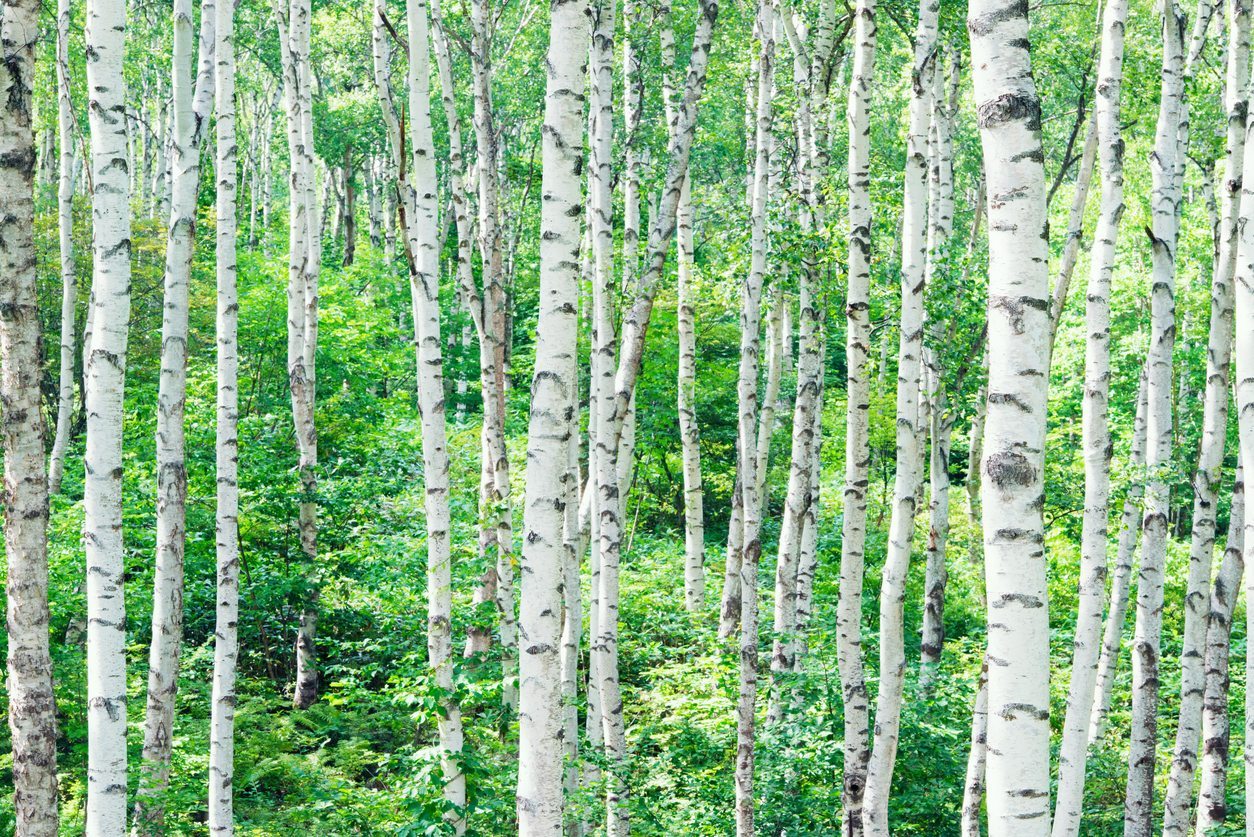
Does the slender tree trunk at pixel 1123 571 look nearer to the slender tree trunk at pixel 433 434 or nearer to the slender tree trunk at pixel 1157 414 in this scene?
the slender tree trunk at pixel 1157 414

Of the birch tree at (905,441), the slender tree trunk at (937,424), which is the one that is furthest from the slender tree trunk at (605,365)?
the slender tree trunk at (937,424)

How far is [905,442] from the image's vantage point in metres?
6.84

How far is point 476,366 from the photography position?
23609mm

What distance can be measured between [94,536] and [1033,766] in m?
3.79

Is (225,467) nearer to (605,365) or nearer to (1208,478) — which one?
(605,365)

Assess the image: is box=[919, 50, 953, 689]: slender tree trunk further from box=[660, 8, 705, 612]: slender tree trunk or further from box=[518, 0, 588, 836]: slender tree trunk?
box=[518, 0, 588, 836]: slender tree trunk

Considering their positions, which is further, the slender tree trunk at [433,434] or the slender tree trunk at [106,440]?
the slender tree trunk at [433,434]

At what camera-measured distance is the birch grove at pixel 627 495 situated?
12.8 ft

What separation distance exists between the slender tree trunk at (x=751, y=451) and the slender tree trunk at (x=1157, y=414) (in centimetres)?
292

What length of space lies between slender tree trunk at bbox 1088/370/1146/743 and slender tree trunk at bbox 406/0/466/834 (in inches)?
190

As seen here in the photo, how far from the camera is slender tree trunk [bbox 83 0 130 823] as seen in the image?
458cm

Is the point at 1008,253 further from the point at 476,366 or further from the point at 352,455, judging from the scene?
the point at 476,366

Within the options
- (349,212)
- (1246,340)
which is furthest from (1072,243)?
(349,212)

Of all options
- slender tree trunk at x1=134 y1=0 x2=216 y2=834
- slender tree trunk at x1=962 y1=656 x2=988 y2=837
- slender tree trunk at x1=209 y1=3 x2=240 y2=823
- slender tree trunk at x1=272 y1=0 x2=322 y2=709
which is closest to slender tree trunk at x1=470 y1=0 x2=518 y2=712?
slender tree trunk at x1=209 y1=3 x2=240 y2=823
